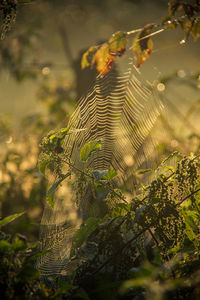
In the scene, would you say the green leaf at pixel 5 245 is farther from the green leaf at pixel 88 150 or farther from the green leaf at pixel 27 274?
the green leaf at pixel 88 150

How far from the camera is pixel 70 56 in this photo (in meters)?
5.63

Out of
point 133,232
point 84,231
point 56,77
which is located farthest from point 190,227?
point 56,77

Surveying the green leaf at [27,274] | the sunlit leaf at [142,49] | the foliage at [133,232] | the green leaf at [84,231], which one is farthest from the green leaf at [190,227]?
the sunlit leaf at [142,49]

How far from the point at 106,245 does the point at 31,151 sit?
3063 millimetres

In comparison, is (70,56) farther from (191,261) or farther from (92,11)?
(191,261)

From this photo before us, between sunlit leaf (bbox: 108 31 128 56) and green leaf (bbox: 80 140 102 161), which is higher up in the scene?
sunlit leaf (bbox: 108 31 128 56)

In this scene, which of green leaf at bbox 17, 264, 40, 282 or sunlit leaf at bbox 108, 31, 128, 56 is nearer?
green leaf at bbox 17, 264, 40, 282

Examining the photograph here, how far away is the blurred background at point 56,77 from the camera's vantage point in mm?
2217

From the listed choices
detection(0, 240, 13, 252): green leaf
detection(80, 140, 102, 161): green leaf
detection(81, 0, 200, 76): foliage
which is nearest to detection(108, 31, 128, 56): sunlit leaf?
detection(81, 0, 200, 76): foliage

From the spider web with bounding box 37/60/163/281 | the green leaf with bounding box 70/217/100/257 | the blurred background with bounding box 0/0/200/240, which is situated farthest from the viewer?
the blurred background with bounding box 0/0/200/240

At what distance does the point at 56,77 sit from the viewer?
6531 mm

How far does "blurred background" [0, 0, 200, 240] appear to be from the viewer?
2.22 metres

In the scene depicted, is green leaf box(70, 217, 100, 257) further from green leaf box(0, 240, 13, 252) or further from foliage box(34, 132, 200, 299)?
green leaf box(0, 240, 13, 252)

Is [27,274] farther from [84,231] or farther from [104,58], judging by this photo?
[104,58]
